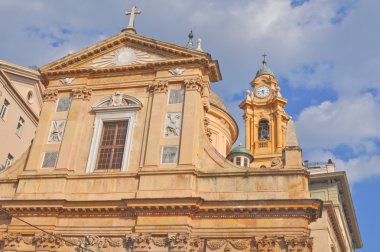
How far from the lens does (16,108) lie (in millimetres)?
Result: 33312

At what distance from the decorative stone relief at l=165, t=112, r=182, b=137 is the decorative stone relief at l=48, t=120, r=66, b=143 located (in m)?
4.79

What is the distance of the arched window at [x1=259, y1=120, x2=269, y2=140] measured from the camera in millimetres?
46125

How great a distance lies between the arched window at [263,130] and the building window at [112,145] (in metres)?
25.2

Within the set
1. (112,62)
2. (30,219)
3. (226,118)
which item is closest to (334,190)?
(226,118)

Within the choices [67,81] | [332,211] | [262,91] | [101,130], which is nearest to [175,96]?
[101,130]

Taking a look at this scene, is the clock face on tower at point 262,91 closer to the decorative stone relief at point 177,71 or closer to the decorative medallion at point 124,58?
the decorative medallion at point 124,58

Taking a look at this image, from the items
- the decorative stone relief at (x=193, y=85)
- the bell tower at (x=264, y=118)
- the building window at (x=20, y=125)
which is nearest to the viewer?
the decorative stone relief at (x=193, y=85)

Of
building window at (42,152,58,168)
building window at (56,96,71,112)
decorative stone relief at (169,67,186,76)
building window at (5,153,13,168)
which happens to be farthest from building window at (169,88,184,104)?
building window at (5,153,13,168)

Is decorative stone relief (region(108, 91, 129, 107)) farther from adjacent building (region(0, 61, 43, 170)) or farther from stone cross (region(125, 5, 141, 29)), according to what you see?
adjacent building (region(0, 61, 43, 170))

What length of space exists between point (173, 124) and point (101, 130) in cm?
336

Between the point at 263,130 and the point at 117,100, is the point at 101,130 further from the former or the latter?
the point at 263,130

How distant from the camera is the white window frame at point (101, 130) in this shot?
21.5 meters

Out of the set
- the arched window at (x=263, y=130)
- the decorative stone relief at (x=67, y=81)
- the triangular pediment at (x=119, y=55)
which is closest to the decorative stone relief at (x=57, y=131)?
the decorative stone relief at (x=67, y=81)

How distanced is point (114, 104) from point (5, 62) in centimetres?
Answer: 1404
